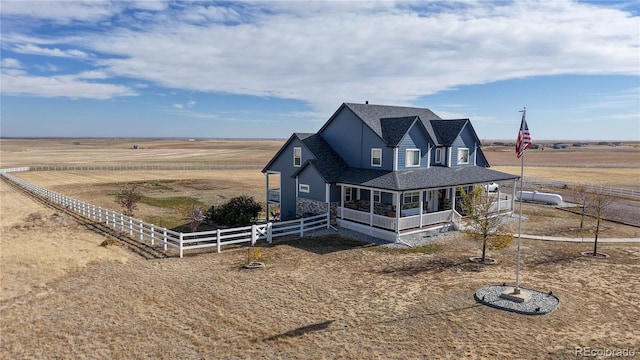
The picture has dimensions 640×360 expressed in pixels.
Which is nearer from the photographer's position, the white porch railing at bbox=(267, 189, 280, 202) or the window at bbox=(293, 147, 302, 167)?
the window at bbox=(293, 147, 302, 167)

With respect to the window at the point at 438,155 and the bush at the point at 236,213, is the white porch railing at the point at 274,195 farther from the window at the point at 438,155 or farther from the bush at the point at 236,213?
the window at the point at 438,155

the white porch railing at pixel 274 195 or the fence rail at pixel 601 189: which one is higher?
the white porch railing at pixel 274 195

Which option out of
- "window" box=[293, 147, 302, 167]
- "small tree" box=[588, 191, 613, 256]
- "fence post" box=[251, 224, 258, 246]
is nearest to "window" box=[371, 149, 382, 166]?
"window" box=[293, 147, 302, 167]

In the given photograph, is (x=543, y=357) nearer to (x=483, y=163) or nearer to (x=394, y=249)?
(x=394, y=249)

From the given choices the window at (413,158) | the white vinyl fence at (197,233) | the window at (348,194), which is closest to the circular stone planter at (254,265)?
the white vinyl fence at (197,233)

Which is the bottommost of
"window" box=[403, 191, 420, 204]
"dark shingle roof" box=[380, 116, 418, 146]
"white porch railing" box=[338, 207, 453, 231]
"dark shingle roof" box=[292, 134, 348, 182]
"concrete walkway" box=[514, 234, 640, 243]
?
"concrete walkway" box=[514, 234, 640, 243]

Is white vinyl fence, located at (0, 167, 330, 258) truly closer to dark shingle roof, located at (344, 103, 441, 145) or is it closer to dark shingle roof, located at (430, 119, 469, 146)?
dark shingle roof, located at (344, 103, 441, 145)

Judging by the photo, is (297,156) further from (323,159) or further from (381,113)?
(381,113)

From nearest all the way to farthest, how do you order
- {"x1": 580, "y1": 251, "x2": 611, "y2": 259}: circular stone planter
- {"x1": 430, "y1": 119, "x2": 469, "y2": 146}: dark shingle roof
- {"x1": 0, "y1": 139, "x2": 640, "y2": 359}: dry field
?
{"x1": 0, "y1": 139, "x2": 640, "y2": 359}: dry field → {"x1": 580, "y1": 251, "x2": 611, "y2": 259}: circular stone planter → {"x1": 430, "y1": 119, "x2": 469, "y2": 146}: dark shingle roof

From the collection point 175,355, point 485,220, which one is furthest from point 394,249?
point 175,355
